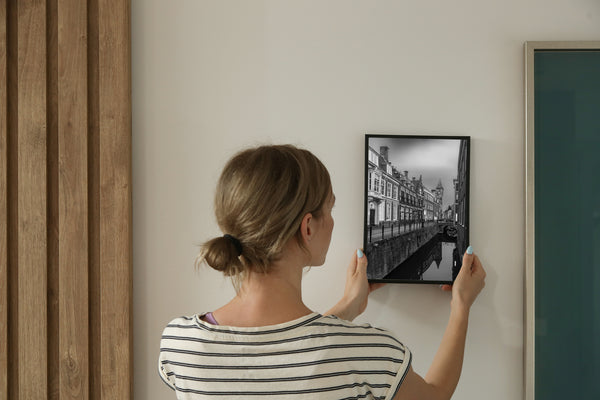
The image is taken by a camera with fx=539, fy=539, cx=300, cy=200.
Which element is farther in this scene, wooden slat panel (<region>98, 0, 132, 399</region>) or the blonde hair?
wooden slat panel (<region>98, 0, 132, 399</region>)

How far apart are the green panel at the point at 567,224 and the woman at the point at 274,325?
2.15 feet

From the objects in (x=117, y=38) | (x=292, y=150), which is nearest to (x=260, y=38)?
(x=117, y=38)

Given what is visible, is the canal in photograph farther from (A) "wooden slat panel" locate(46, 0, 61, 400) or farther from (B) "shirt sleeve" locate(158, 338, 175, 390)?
(A) "wooden slat panel" locate(46, 0, 61, 400)

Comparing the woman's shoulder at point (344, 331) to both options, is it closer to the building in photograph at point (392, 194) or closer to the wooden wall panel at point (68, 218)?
the building in photograph at point (392, 194)

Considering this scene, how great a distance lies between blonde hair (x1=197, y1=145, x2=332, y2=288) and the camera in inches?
34.6

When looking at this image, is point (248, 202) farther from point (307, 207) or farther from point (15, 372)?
point (15, 372)

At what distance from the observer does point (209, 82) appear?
148 centimetres

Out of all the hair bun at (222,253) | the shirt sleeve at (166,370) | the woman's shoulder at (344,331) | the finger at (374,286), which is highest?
the hair bun at (222,253)

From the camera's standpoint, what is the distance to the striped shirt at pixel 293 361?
33.6 inches

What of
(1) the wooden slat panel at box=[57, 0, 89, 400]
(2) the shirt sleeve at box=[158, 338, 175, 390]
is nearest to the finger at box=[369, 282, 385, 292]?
(2) the shirt sleeve at box=[158, 338, 175, 390]

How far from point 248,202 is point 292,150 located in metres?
0.12

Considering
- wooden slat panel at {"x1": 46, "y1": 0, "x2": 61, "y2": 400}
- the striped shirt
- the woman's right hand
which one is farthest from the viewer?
wooden slat panel at {"x1": 46, "y1": 0, "x2": 61, "y2": 400}

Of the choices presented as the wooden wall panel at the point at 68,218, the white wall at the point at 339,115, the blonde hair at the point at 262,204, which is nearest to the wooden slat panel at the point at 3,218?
the wooden wall panel at the point at 68,218

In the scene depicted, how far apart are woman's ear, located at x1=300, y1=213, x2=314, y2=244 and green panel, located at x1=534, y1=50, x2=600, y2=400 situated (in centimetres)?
79
